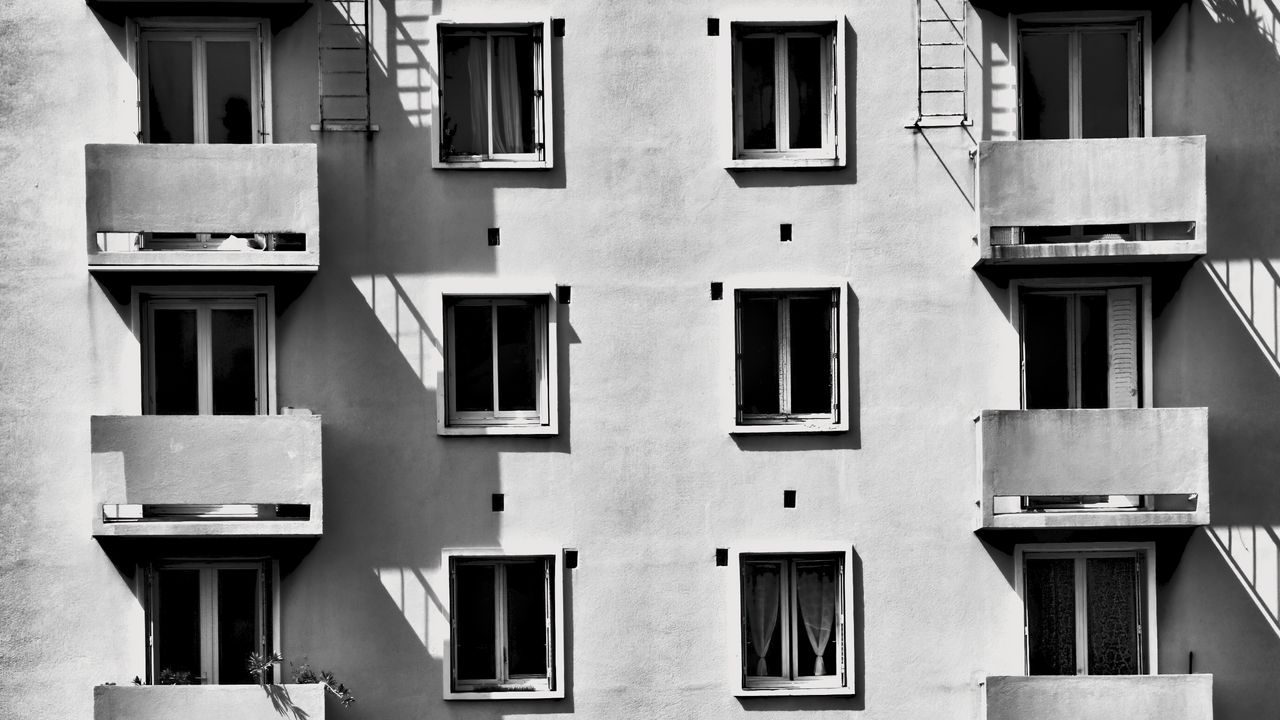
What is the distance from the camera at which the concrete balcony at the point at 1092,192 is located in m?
21.2

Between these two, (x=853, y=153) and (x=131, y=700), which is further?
(x=853, y=153)

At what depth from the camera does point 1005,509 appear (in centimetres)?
2188

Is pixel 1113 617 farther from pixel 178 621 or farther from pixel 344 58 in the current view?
pixel 344 58

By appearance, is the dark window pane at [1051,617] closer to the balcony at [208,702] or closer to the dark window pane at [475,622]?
the dark window pane at [475,622]

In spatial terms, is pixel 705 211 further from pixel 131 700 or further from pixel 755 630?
pixel 131 700

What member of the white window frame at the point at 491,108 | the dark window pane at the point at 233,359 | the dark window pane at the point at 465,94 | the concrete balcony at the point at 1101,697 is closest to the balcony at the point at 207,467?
the dark window pane at the point at 233,359

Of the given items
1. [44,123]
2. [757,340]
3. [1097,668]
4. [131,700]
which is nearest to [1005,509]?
[1097,668]

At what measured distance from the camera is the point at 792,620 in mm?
22156

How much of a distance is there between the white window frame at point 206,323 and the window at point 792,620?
7124 mm

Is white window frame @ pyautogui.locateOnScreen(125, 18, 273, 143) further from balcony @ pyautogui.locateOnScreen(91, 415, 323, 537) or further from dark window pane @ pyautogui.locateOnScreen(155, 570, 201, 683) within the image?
dark window pane @ pyautogui.locateOnScreen(155, 570, 201, 683)

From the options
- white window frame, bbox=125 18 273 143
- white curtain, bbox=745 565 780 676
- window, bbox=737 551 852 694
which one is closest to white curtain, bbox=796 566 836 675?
window, bbox=737 551 852 694

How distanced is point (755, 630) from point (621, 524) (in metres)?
2.39

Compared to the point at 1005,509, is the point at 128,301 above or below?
above

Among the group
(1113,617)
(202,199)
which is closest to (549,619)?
(202,199)
